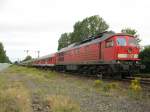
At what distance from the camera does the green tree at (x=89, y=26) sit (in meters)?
90.4

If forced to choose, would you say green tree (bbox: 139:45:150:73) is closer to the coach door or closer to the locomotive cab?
the locomotive cab

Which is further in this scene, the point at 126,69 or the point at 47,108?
the point at 126,69

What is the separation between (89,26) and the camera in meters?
91.4

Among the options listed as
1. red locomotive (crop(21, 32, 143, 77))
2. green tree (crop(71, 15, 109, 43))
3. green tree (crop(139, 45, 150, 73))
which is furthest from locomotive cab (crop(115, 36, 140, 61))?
green tree (crop(71, 15, 109, 43))

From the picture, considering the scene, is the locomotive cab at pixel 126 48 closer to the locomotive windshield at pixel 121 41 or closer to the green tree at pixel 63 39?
the locomotive windshield at pixel 121 41

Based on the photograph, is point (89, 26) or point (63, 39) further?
point (63, 39)

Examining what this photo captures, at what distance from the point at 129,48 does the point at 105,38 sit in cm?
209

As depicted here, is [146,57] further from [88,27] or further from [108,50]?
[88,27]

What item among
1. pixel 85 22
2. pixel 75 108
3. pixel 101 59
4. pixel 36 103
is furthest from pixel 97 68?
Result: pixel 85 22

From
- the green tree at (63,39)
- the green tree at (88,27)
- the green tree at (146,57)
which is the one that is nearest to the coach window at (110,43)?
the green tree at (146,57)

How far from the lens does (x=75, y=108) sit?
8766 mm

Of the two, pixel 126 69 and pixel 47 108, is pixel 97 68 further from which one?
pixel 47 108

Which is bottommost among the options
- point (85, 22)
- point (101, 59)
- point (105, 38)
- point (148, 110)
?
point (148, 110)

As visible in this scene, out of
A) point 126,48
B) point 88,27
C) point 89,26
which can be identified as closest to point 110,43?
point 126,48
